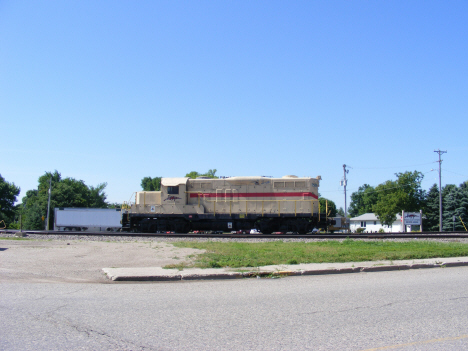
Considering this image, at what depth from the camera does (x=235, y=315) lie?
19.4 ft

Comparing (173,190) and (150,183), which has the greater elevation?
(150,183)

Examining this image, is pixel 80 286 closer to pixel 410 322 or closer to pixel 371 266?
pixel 410 322

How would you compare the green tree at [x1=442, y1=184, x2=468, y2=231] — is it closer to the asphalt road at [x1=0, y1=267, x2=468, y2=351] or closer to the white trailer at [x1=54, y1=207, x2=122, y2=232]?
the white trailer at [x1=54, y1=207, x2=122, y2=232]

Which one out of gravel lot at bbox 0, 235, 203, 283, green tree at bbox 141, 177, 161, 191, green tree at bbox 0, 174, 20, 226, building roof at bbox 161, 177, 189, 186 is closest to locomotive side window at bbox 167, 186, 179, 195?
building roof at bbox 161, 177, 189, 186

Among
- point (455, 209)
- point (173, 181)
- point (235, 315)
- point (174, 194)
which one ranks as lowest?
point (235, 315)

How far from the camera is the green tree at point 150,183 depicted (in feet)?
371

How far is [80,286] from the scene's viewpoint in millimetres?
8281

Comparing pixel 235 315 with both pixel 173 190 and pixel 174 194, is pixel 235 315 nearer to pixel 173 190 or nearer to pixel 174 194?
pixel 174 194

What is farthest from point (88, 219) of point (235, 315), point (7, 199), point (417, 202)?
point (417, 202)

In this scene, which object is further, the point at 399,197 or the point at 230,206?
the point at 399,197

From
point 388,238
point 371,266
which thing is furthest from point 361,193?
point 371,266

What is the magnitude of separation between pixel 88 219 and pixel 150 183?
67.7 metres

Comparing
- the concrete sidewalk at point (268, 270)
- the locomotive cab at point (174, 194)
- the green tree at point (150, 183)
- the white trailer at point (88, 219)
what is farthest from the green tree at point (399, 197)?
the green tree at point (150, 183)

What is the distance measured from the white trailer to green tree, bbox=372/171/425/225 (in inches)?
1715
